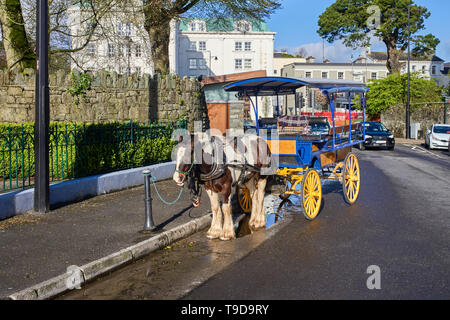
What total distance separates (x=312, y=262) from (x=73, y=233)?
12.8 ft

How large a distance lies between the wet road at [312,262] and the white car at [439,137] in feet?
60.1

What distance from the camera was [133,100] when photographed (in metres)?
16.0

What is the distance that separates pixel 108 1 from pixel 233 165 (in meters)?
11.3

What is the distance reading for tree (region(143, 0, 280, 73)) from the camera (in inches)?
776

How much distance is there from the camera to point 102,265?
603cm

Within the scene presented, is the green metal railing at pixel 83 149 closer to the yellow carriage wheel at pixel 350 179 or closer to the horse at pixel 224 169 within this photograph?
the horse at pixel 224 169

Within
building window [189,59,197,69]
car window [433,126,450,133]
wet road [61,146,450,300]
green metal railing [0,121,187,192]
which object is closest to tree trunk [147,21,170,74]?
→ green metal railing [0,121,187,192]

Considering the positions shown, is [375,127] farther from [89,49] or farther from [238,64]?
[238,64]

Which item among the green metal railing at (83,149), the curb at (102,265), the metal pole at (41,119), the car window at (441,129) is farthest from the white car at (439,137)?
the metal pole at (41,119)

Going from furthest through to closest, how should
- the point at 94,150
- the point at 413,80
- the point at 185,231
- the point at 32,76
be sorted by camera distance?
the point at 413,80 → the point at 32,76 → the point at 94,150 → the point at 185,231

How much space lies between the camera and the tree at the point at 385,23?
49.7m

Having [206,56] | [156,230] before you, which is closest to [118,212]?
[156,230]
